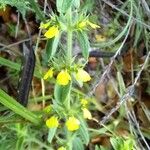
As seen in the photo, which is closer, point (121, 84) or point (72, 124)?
point (72, 124)

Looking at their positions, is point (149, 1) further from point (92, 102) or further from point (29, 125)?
point (29, 125)

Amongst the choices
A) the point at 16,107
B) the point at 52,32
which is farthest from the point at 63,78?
the point at 16,107

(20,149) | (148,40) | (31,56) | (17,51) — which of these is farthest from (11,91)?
(148,40)

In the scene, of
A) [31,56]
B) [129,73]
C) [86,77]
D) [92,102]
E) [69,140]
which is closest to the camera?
[86,77]

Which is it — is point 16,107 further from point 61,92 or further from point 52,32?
point 52,32

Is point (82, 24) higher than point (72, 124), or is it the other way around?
point (82, 24)

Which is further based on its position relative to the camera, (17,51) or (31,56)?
(17,51)

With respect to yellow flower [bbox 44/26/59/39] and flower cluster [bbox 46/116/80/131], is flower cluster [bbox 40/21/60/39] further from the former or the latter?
flower cluster [bbox 46/116/80/131]
